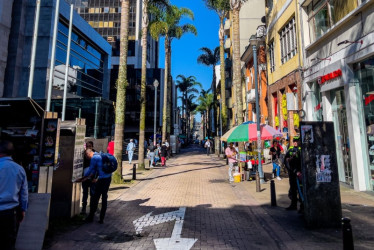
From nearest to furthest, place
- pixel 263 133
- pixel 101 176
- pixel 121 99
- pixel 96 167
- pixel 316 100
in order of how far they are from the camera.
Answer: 1. pixel 101 176
2. pixel 96 167
3. pixel 121 99
4. pixel 263 133
5. pixel 316 100

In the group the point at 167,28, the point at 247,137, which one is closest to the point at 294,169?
the point at 247,137

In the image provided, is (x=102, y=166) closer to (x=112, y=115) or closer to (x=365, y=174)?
(x=365, y=174)

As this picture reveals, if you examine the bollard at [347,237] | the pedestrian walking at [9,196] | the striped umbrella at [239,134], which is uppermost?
the striped umbrella at [239,134]

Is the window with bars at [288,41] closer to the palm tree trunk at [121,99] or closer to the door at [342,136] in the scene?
the door at [342,136]

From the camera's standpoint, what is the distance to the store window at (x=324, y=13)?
9.77 meters

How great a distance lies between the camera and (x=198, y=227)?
5453mm

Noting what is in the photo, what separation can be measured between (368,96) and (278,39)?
9.86 m

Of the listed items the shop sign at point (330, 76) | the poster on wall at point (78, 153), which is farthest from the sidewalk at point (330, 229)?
the poster on wall at point (78, 153)

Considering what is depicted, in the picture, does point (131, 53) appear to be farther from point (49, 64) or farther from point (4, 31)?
point (4, 31)

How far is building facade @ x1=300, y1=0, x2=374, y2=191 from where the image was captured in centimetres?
853

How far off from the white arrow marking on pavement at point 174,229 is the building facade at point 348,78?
7.14 m

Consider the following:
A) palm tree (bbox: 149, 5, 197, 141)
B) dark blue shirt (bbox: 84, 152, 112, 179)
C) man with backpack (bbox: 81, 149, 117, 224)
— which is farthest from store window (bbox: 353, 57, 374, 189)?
palm tree (bbox: 149, 5, 197, 141)

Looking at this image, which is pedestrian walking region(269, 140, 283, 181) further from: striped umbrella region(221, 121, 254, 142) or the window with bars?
the window with bars

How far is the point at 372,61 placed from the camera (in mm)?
8352
